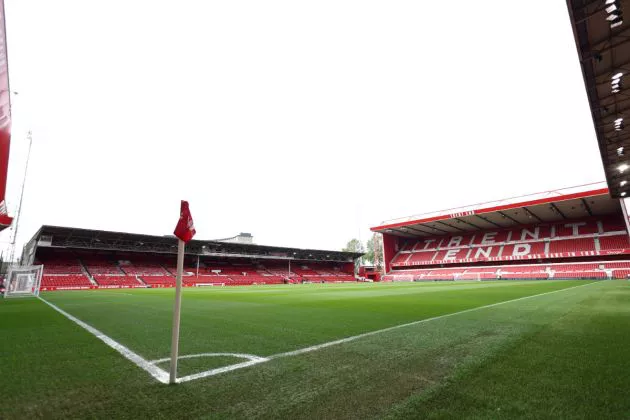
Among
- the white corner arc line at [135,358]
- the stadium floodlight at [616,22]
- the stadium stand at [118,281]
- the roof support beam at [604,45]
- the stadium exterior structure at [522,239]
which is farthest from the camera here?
the stadium stand at [118,281]

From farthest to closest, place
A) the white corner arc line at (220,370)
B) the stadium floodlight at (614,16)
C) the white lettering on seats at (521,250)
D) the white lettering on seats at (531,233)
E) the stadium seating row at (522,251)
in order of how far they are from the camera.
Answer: the white lettering on seats at (531,233), the white lettering on seats at (521,250), the stadium seating row at (522,251), the stadium floodlight at (614,16), the white corner arc line at (220,370)

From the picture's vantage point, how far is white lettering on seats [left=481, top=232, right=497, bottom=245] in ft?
151

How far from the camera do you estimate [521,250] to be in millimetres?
40938

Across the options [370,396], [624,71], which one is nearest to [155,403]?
[370,396]

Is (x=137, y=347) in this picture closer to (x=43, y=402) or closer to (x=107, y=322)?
(x=43, y=402)

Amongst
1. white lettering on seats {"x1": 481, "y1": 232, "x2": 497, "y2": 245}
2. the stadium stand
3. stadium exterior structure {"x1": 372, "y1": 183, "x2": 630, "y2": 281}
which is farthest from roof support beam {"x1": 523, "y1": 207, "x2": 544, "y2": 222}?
the stadium stand

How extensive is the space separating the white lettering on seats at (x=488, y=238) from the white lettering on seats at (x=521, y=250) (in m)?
3.99

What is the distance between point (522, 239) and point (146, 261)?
54757mm

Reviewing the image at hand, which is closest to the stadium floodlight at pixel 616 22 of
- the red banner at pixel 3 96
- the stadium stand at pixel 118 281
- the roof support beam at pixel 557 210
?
the red banner at pixel 3 96

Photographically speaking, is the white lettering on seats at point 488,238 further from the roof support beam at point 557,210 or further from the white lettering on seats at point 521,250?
the roof support beam at point 557,210

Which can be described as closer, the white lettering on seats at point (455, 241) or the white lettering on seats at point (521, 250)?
the white lettering on seats at point (521, 250)

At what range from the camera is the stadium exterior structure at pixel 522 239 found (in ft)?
110

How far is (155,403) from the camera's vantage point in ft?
7.33

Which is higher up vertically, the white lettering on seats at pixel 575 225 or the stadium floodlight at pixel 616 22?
the stadium floodlight at pixel 616 22
